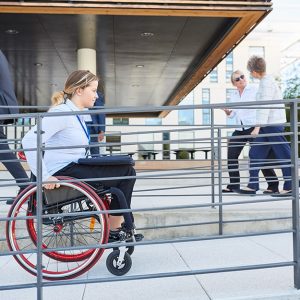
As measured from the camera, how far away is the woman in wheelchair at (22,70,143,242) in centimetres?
307

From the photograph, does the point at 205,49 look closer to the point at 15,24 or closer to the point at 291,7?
the point at 15,24

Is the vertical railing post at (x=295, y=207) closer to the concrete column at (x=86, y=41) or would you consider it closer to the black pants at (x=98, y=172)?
the black pants at (x=98, y=172)

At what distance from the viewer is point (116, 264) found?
10.4ft

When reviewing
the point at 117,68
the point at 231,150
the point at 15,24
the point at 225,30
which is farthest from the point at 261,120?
the point at 117,68

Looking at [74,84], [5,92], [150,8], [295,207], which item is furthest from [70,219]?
[150,8]

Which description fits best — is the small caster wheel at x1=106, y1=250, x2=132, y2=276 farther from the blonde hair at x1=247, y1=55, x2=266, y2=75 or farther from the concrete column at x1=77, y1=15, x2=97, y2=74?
the concrete column at x1=77, y1=15, x2=97, y2=74

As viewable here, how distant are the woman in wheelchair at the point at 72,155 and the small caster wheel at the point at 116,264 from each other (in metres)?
0.11

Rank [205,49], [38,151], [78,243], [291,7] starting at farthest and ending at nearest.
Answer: [291,7] < [205,49] < [78,243] < [38,151]

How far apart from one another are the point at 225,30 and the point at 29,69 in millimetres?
7626

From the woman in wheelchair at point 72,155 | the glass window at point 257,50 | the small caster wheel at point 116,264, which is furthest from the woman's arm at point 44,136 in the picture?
the glass window at point 257,50

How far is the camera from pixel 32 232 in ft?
10.3

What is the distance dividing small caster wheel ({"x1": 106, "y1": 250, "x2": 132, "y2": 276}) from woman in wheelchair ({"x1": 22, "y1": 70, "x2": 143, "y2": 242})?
0.11 m

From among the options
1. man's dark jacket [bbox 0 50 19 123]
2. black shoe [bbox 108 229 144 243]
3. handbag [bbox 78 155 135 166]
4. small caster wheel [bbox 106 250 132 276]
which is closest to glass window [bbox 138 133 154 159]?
handbag [bbox 78 155 135 166]

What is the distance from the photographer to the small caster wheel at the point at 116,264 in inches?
123
